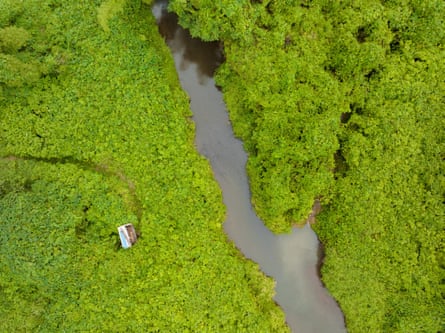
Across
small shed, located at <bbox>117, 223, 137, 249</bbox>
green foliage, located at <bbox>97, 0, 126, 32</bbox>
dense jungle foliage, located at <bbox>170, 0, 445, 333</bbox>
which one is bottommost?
small shed, located at <bbox>117, 223, 137, 249</bbox>

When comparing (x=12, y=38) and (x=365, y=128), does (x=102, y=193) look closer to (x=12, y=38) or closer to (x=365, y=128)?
(x=12, y=38)

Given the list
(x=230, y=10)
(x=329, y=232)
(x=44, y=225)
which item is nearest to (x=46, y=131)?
(x=44, y=225)

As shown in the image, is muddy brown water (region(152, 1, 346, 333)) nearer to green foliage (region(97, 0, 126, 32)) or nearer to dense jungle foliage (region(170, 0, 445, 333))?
dense jungle foliage (region(170, 0, 445, 333))

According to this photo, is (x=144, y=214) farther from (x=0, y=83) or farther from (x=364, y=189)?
(x=364, y=189)

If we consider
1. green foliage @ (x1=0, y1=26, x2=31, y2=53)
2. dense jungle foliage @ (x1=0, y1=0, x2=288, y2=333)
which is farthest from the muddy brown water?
green foliage @ (x1=0, y1=26, x2=31, y2=53)

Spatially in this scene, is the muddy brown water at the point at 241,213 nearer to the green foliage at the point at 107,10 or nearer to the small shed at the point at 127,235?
the green foliage at the point at 107,10
